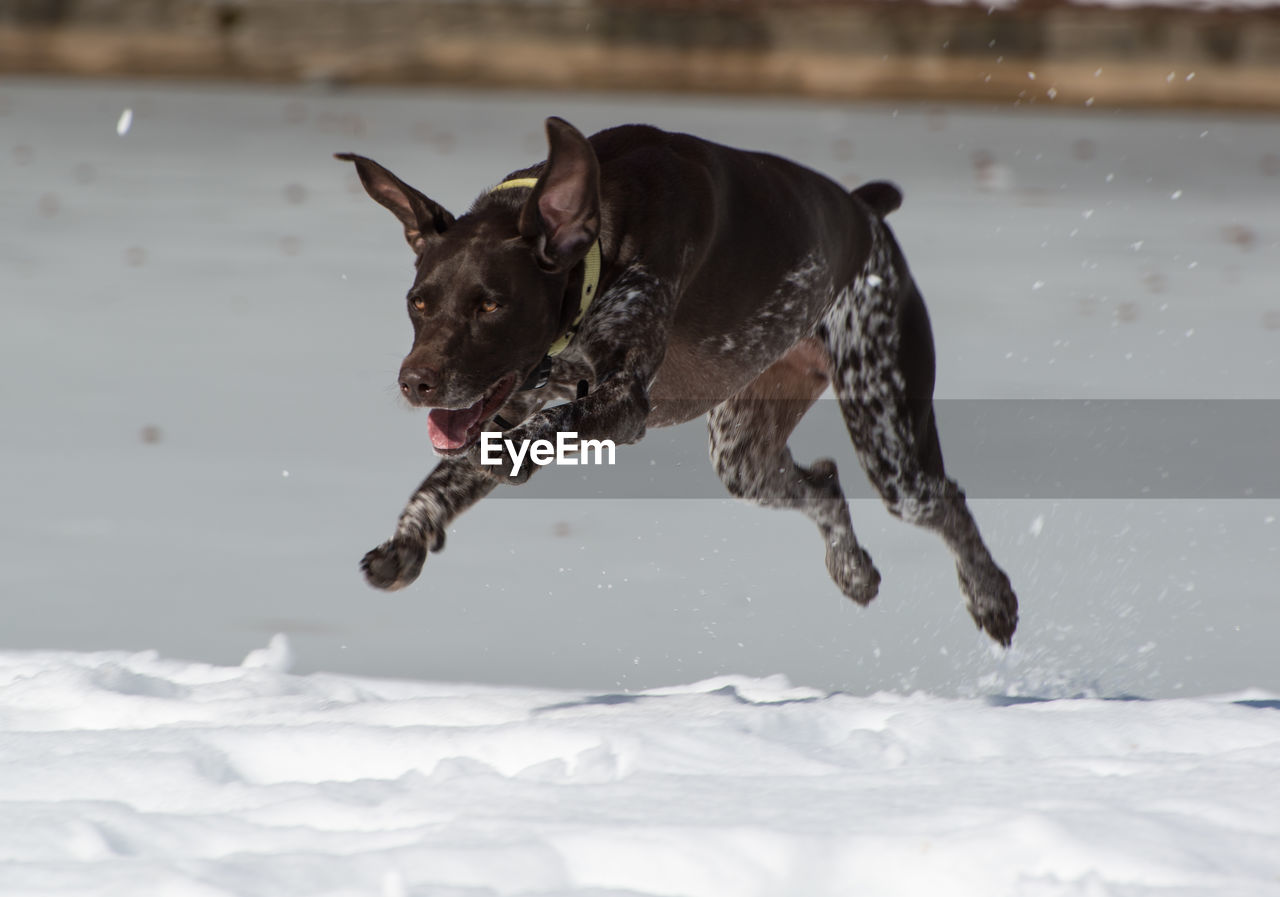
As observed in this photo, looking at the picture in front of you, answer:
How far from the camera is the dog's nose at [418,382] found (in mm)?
2715

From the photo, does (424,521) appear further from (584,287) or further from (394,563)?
(584,287)

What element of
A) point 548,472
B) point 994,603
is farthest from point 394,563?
point 548,472

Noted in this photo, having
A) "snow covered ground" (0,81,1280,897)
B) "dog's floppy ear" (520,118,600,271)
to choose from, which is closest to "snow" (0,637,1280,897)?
"snow covered ground" (0,81,1280,897)

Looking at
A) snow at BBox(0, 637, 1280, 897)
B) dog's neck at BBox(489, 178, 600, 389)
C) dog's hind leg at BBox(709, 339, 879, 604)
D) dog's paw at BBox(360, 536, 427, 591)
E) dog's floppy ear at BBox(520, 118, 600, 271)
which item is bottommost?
snow at BBox(0, 637, 1280, 897)

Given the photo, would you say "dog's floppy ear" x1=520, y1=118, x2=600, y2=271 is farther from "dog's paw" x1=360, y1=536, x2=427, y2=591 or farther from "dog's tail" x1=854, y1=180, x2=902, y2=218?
"dog's tail" x1=854, y1=180, x2=902, y2=218

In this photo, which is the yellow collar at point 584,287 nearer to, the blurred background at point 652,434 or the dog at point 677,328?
the dog at point 677,328

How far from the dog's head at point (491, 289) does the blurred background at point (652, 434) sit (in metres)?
0.87

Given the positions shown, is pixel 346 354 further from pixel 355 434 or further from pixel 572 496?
pixel 572 496

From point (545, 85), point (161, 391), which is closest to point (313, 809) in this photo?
point (161, 391)

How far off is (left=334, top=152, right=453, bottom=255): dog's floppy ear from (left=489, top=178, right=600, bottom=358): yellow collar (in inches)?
7.0

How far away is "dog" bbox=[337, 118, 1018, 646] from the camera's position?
2826mm

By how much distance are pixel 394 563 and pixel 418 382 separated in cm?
41

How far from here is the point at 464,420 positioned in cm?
284

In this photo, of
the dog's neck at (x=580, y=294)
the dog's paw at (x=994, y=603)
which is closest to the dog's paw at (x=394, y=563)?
the dog's neck at (x=580, y=294)
